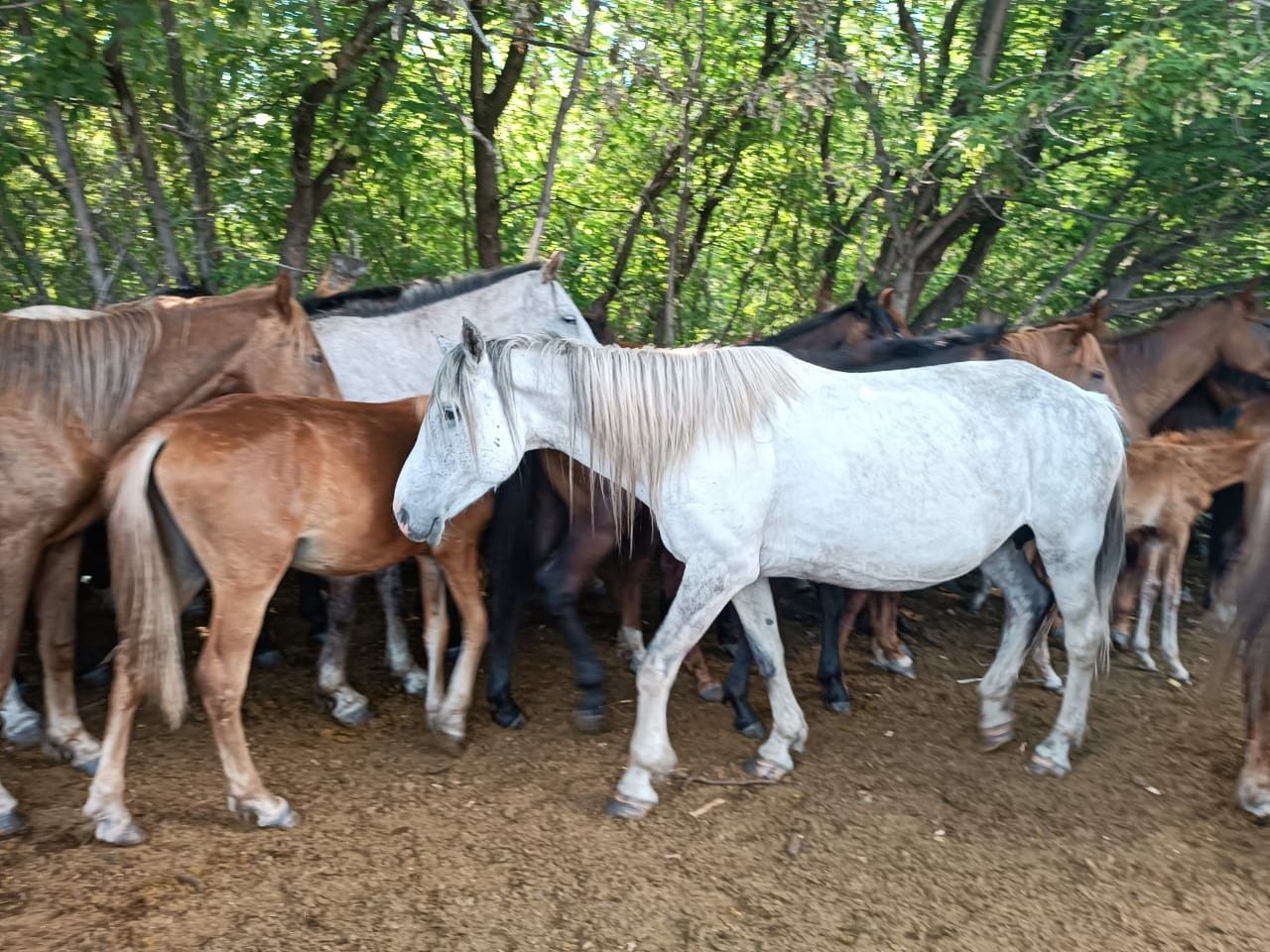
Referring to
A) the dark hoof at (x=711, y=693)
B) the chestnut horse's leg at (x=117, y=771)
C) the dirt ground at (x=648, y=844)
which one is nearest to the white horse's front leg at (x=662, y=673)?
the dirt ground at (x=648, y=844)

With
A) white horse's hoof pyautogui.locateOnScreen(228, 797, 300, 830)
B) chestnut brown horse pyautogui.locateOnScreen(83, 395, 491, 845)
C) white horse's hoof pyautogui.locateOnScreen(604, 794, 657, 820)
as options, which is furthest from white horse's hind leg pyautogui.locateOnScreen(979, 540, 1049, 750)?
white horse's hoof pyautogui.locateOnScreen(228, 797, 300, 830)

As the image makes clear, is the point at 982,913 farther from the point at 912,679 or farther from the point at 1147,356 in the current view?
the point at 1147,356

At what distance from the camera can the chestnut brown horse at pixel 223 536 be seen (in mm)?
3404

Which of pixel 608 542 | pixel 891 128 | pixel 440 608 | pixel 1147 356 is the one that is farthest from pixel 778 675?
pixel 891 128

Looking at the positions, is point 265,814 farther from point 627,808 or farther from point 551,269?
point 551,269

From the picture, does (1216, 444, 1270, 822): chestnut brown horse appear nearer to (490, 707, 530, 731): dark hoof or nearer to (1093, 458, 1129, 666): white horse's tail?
(1093, 458, 1129, 666): white horse's tail

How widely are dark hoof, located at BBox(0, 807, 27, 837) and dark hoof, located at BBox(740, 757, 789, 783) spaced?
8.99 feet

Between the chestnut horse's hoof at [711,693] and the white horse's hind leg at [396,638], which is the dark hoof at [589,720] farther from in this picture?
the white horse's hind leg at [396,638]

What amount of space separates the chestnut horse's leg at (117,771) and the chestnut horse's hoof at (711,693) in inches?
99.7

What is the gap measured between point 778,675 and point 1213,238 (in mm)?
5176

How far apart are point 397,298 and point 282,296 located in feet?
3.87

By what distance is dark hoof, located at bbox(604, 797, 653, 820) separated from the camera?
3.74m

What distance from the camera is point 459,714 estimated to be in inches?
168

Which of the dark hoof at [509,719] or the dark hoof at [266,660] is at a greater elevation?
the dark hoof at [509,719]
